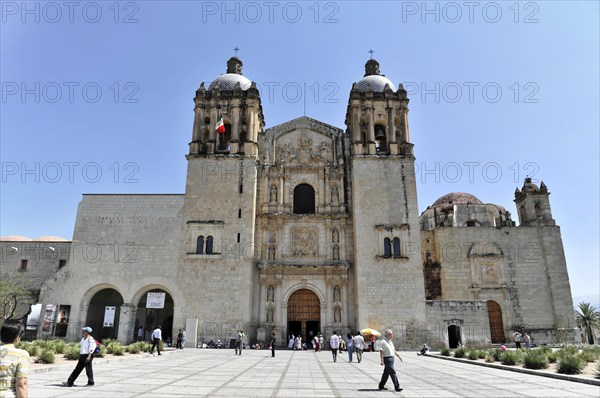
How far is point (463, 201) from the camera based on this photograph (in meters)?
37.5

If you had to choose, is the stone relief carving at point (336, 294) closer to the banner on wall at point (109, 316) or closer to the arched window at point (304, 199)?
the arched window at point (304, 199)

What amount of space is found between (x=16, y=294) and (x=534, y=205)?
3876 centimetres

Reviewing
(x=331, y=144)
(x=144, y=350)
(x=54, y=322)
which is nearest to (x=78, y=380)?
(x=144, y=350)

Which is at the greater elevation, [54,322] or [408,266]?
[408,266]

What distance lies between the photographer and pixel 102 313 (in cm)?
2902

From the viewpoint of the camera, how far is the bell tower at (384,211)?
2600 centimetres

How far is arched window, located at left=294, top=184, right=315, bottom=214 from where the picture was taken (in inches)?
1183

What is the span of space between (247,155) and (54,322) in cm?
1647

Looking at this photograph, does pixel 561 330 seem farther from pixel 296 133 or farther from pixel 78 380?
pixel 78 380

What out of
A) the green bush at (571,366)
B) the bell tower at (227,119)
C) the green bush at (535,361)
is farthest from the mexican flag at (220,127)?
the green bush at (571,366)

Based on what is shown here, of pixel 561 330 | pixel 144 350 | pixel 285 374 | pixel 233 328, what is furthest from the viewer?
pixel 561 330

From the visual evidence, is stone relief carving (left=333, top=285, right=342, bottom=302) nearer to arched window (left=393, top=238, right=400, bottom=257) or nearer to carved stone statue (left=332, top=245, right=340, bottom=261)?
carved stone statue (left=332, top=245, right=340, bottom=261)

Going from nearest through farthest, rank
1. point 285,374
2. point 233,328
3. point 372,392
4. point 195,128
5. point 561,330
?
1. point 372,392
2. point 285,374
3. point 233,328
4. point 561,330
5. point 195,128

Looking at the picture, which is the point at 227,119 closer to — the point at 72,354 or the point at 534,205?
the point at 72,354
